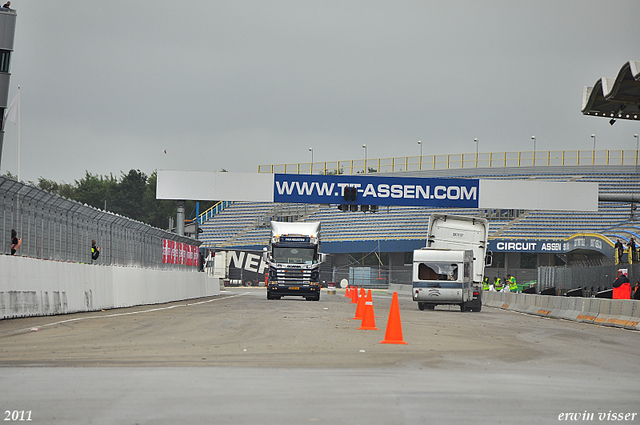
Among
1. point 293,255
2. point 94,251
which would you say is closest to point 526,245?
point 293,255

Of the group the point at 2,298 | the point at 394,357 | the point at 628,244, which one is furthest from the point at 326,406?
the point at 628,244

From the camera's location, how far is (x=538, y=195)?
154 ft

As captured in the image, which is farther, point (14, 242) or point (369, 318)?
point (14, 242)

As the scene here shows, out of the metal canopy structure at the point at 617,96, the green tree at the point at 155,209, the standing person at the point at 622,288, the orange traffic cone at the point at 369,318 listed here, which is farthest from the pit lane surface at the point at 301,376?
the green tree at the point at 155,209

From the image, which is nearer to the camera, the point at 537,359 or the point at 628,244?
the point at 537,359

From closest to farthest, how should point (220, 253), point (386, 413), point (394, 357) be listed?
point (386, 413) < point (394, 357) < point (220, 253)

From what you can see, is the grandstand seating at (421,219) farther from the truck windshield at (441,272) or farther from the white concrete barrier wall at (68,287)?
the white concrete barrier wall at (68,287)

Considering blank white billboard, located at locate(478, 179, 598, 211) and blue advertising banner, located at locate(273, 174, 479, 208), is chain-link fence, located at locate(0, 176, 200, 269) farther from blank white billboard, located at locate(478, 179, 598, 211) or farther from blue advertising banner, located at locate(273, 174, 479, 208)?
blank white billboard, located at locate(478, 179, 598, 211)

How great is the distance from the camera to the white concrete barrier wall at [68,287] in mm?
18734

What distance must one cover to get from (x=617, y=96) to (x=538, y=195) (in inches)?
1002

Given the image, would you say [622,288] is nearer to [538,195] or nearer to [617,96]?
[617,96]

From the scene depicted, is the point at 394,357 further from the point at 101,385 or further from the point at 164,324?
the point at 164,324

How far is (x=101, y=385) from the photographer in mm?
8227

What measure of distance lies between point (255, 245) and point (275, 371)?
236 feet
